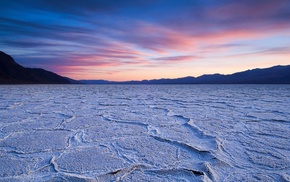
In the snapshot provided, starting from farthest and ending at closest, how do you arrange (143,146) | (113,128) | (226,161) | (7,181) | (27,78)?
(27,78) < (113,128) < (143,146) < (226,161) < (7,181)

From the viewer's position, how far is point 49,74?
10888 cm

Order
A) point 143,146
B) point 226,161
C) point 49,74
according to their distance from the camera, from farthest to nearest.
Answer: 1. point 49,74
2. point 143,146
3. point 226,161

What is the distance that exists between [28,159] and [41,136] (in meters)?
0.77

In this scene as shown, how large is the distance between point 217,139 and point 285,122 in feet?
5.91

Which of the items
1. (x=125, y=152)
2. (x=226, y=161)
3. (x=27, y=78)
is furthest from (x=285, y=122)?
(x=27, y=78)

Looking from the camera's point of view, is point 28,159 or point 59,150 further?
point 59,150

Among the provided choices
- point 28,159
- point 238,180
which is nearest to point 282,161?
point 238,180

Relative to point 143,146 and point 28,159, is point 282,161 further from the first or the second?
point 28,159

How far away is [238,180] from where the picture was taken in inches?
55.8

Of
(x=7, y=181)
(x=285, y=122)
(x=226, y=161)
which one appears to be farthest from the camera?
(x=285, y=122)

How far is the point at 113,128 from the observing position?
9.73ft

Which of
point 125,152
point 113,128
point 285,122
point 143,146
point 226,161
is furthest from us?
point 285,122

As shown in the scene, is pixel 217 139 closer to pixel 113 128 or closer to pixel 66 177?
pixel 113 128

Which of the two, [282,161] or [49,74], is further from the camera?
[49,74]
